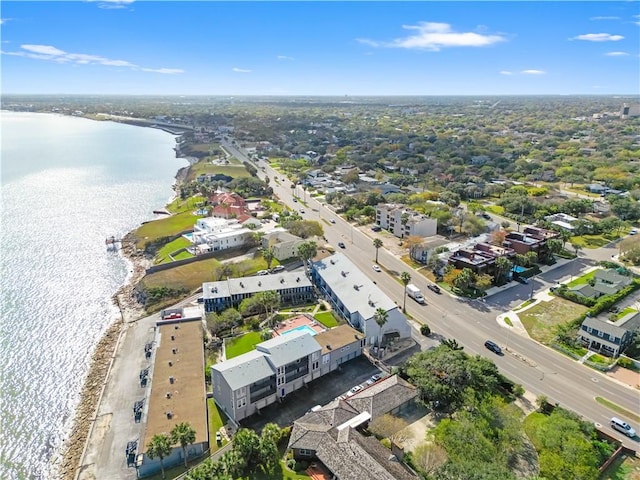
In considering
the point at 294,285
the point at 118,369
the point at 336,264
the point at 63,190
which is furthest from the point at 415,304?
the point at 63,190

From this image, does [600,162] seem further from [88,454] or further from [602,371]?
[88,454]

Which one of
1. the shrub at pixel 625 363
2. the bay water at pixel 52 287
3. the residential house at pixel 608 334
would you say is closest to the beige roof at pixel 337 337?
the bay water at pixel 52 287

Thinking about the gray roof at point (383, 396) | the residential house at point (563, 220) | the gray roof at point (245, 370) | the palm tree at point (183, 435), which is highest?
the gray roof at point (245, 370)

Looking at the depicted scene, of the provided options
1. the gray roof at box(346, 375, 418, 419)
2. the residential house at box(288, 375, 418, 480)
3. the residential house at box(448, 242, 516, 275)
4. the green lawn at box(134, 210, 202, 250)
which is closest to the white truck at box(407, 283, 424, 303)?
the residential house at box(448, 242, 516, 275)

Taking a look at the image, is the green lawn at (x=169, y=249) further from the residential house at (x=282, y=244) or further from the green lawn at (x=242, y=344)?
the green lawn at (x=242, y=344)

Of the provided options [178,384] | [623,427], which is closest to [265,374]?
[178,384]

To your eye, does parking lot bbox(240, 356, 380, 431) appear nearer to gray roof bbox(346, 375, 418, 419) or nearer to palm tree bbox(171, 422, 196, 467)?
gray roof bbox(346, 375, 418, 419)

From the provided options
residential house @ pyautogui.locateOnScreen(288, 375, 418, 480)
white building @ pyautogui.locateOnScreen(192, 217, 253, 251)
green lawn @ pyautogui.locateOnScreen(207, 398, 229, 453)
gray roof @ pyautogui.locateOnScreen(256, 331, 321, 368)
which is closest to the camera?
residential house @ pyautogui.locateOnScreen(288, 375, 418, 480)
